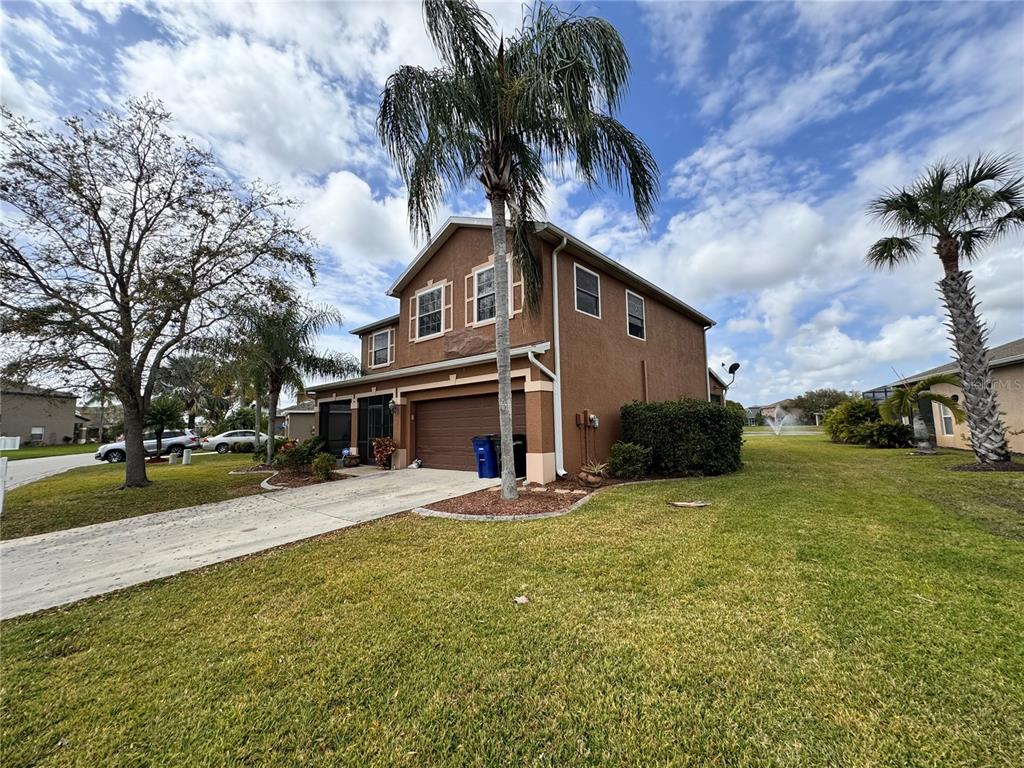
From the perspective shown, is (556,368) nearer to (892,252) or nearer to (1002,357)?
(892,252)

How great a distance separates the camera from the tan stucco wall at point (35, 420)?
30.5 metres

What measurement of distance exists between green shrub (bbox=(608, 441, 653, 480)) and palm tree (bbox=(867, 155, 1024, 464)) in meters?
8.33

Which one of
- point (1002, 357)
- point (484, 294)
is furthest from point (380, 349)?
point (1002, 357)

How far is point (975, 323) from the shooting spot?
10.2 m

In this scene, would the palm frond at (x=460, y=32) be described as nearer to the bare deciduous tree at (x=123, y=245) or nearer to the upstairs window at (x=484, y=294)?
the upstairs window at (x=484, y=294)

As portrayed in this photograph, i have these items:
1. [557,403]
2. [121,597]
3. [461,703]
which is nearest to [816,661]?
[461,703]

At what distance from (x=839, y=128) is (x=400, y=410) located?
1399 centimetres

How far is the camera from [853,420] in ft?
59.9

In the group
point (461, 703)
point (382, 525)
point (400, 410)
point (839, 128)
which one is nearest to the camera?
point (461, 703)

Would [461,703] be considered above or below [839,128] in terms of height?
below

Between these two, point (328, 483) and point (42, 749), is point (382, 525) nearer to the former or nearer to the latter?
point (42, 749)

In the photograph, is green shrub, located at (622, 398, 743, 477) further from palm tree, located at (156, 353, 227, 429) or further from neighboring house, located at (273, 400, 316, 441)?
neighboring house, located at (273, 400, 316, 441)

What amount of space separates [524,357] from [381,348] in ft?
29.4

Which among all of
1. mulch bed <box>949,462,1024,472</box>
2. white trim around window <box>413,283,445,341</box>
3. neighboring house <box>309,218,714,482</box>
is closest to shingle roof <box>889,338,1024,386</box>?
mulch bed <box>949,462,1024,472</box>
